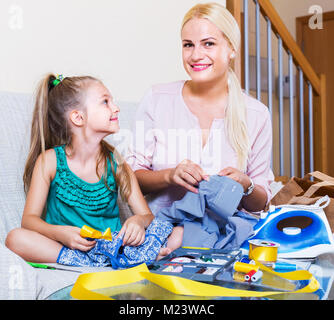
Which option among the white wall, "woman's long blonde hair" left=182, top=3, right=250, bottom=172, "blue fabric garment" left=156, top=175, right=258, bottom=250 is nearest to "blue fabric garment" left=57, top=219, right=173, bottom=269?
"blue fabric garment" left=156, top=175, right=258, bottom=250

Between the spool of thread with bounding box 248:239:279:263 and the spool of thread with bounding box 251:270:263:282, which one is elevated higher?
the spool of thread with bounding box 251:270:263:282

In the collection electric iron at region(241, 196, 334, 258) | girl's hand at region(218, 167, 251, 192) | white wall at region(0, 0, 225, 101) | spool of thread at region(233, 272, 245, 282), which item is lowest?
electric iron at region(241, 196, 334, 258)

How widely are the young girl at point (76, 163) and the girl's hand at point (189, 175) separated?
0.40 ft

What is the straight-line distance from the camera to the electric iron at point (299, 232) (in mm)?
917

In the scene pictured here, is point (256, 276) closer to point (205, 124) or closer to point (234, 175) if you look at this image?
point (234, 175)

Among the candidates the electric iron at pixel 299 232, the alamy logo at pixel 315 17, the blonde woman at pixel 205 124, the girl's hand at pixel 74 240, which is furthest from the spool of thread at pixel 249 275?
the alamy logo at pixel 315 17

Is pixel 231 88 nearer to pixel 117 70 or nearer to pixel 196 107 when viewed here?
pixel 196 107

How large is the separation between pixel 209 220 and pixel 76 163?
362 millimetres

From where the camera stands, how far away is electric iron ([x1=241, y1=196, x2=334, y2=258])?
92 cm

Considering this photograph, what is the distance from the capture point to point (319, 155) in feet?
9.14

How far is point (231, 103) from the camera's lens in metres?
1.26

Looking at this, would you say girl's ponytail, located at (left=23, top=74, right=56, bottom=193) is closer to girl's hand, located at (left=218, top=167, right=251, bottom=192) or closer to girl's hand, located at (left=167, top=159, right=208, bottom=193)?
girl's hand, located at (left=167, top=159, right=208, bottom=193)

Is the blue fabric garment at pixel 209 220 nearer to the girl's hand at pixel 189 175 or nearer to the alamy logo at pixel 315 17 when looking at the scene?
the girl's hand at pixel 189 175

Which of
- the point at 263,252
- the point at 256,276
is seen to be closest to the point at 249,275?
the point at 256,276
